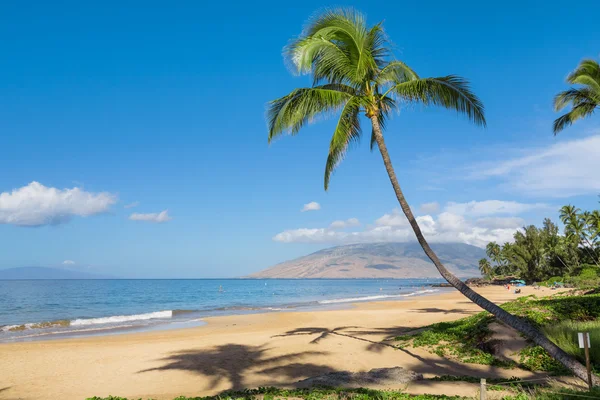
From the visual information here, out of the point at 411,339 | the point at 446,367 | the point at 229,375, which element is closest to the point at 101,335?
the point at 229,375

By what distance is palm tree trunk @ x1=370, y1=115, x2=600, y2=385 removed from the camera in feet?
20.7

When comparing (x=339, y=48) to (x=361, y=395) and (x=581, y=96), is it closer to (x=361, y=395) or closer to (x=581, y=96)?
(x=361, y=395)

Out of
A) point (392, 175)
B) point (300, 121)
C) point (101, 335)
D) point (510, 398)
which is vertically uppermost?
point (300, 121)

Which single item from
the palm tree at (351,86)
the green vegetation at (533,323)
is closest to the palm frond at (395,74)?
the palm tree at (351,86)

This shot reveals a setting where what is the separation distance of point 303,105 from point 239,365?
7.56 meters

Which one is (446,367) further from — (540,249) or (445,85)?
(540,249)

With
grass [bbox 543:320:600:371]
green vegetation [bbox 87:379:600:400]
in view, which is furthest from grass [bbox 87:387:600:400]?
grass [bbox 543:320:600:371]

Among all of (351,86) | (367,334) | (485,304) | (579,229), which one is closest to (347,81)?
(351,86)

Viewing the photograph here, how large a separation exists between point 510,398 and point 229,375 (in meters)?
7.08

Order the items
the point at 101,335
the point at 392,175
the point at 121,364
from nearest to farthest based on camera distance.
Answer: the point at 392,175
the point at 121,364
the point at 101,335

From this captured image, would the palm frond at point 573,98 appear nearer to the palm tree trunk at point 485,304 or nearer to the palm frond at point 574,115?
the palm frond at point 574,115

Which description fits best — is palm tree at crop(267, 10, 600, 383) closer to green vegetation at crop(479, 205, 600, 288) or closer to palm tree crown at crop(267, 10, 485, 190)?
palm tree crown at crop(267, 10, 485, 190)

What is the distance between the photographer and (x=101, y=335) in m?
20.7

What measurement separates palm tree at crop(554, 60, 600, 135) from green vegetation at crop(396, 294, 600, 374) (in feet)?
23.6
